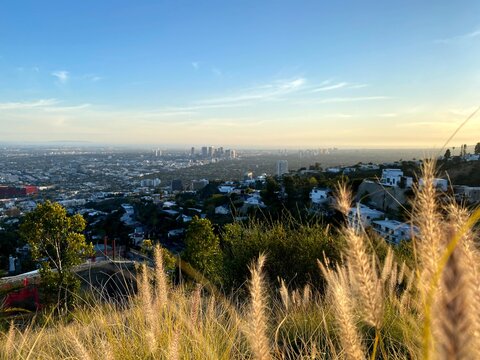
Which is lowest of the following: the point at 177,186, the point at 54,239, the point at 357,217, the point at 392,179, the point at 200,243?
the point at 177,186

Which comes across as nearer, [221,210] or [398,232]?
[398,232]

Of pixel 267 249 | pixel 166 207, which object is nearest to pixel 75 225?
pixel 267 249

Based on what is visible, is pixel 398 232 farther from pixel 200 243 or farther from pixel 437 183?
pixel 200 243

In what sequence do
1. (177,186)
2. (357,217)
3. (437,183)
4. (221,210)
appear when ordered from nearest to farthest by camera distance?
1. (437,183)
2. (357,217)
3. (221,210)
4. (177,186)

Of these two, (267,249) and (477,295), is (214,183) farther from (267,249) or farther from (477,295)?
(477,295)

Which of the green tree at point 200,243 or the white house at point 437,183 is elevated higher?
the white house at point 437,183

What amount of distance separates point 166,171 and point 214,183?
40.6 metres

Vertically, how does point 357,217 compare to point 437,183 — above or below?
below

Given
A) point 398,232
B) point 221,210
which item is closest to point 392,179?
point 221,210

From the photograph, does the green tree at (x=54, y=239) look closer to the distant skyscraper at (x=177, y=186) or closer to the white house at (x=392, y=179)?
the white house at (x=392, y=179)

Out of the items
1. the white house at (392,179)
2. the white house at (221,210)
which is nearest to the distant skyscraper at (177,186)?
the white house at (221,210)

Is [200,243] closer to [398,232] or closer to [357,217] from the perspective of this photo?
[398,232]

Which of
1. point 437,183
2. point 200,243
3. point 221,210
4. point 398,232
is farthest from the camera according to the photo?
point 221,210

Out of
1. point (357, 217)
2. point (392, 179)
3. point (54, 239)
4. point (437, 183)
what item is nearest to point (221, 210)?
point (392, 179)
